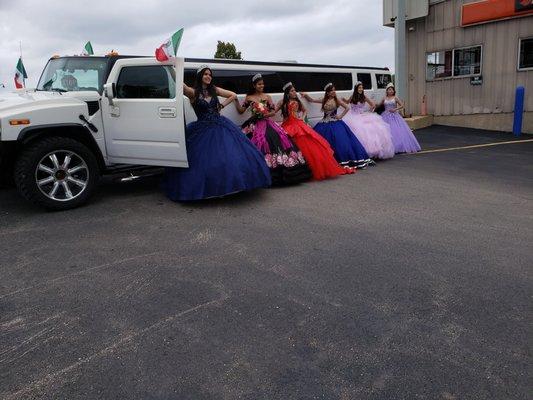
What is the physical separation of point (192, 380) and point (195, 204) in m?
3.75

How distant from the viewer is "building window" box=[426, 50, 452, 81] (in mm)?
16141

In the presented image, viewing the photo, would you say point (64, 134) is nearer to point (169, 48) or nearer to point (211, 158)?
point (169, 48)

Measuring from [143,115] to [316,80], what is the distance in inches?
167

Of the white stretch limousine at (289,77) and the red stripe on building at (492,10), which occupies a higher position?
the red stripe on building at (492,10)

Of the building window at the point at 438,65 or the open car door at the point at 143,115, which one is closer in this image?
the open car door at the point at 143,115

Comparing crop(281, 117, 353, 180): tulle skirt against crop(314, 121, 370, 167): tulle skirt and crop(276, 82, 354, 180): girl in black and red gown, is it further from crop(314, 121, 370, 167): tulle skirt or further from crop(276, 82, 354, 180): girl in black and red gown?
crop(314, 121, 370, 167): tulle skirt

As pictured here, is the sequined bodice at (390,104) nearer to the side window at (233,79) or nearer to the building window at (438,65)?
the side window at (233,79)

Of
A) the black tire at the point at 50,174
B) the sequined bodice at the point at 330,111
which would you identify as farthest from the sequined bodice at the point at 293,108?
the black tire at the point at 50,174

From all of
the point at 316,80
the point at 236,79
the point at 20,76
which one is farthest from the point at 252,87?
the point at 20,76

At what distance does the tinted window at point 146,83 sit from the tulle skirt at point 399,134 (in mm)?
6224

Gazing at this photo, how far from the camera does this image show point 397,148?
34.8 feet

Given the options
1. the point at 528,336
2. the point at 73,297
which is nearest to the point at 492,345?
the point at 528,336

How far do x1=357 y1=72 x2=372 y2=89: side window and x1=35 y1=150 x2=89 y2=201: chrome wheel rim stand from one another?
6918mm

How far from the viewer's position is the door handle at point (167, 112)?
18.7ft
